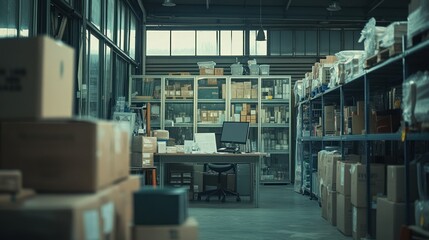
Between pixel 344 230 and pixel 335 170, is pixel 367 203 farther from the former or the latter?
pixel 335 170

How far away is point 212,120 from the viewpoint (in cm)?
1266

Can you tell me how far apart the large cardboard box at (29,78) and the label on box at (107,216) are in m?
0.46

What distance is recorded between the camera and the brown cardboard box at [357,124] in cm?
622

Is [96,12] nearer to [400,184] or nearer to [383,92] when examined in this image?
[383,92]

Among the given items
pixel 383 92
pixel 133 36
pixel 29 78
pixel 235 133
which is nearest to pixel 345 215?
pixel 383 92

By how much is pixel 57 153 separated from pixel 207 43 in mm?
12073

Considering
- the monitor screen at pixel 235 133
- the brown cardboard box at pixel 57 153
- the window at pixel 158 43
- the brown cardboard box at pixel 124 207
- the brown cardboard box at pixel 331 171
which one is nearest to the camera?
the brown cardboard box at pixel 57 153

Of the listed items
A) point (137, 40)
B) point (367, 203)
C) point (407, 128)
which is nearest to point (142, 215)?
point (407, 128)

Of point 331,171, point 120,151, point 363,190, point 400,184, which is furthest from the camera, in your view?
point 331,171

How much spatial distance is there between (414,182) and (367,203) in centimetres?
99

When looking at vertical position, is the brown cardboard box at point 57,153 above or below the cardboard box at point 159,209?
above

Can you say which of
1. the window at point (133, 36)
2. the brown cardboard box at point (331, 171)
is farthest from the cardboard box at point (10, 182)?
the window at point (133, 36)

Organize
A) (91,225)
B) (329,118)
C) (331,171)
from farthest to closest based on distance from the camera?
(329,118) < (331,171) < (91,225)

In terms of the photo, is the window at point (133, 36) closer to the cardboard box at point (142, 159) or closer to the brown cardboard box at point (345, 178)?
the cardboard box at point (142, 159)
